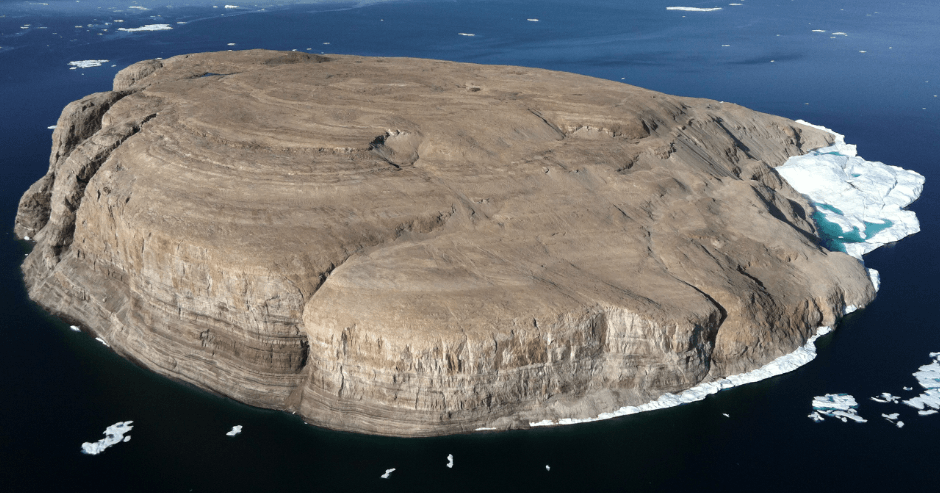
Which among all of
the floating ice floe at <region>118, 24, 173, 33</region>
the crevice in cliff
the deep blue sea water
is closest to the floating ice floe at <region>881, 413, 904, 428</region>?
the deep blue sea water

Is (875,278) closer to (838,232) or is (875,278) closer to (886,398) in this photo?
(838,232)

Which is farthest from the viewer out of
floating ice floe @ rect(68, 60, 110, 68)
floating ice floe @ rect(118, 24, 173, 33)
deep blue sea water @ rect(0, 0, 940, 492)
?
floating ice floe @ rect(118, 24, 173, 33)

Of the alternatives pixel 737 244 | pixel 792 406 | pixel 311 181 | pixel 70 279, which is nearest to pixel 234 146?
pixel 311 181

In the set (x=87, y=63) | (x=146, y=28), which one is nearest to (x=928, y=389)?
(x=87, y=63)

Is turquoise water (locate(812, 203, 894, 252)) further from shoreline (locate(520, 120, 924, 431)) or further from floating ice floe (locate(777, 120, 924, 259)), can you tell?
shoreline (locate(520, 120, 924, 431))

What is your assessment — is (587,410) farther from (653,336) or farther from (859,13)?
(859,13)

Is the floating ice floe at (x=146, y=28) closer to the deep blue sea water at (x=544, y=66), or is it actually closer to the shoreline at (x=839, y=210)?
the deep blue sea water at (x=544, y=66)

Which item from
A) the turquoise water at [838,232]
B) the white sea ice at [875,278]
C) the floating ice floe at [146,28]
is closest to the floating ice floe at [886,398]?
the white sea ice at [875,278]
